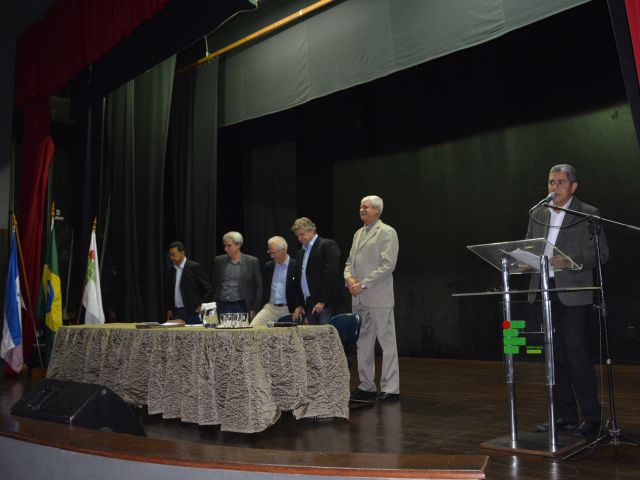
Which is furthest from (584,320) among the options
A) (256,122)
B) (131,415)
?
(256,122)

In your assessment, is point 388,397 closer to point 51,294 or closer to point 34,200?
point 51,294

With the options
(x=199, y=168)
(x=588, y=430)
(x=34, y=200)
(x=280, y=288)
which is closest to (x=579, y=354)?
(x=588, y=430)

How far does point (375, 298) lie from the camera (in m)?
4.57

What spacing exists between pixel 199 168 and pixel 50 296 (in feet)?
7.41

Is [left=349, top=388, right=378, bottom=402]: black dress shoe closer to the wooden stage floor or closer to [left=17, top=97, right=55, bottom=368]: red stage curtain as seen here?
the wooden stage floor

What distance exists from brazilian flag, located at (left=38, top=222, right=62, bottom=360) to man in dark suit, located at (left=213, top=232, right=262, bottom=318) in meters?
1.81

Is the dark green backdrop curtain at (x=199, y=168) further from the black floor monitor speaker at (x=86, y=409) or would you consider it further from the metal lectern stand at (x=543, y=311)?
the black floor monitor speaker at (x=86, y=409)

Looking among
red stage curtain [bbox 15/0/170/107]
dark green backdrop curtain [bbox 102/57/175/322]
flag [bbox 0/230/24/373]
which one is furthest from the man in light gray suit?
flag [bbox 0/230/24/373]

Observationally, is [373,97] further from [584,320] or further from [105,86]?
[584,320]

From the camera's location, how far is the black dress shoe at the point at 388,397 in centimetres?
456

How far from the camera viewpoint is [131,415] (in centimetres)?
170

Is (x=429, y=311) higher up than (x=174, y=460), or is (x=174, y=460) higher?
(x=429, y=311)

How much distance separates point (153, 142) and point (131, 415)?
592 centimetres

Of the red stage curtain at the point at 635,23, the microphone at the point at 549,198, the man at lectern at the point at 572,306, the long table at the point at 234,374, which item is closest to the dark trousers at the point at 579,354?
the man at lectern at the point at 572,306
